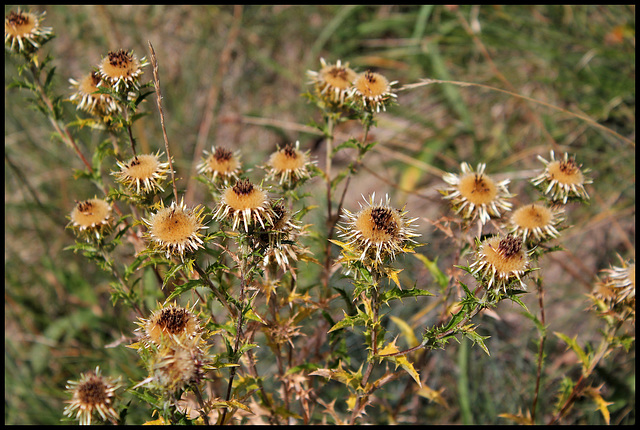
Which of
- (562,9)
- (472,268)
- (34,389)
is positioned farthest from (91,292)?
(562,9)

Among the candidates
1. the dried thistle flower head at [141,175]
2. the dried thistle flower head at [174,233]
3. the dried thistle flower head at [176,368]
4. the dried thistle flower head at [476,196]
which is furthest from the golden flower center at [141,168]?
the dried thistle flower head at [476,196]

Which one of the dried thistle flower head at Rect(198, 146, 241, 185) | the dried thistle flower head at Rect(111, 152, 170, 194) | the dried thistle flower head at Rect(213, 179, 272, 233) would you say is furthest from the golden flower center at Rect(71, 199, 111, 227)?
the dried thistle flower head at Rect(213, 179, 272, 233)

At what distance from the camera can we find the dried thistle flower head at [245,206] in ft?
4.13

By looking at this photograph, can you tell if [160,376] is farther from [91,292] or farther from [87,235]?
[91,292]

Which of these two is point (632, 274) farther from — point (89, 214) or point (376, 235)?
point (89, 214)

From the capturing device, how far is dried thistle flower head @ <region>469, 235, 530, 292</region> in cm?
133

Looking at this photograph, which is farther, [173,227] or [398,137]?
[398,137]

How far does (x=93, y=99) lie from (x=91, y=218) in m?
0.43

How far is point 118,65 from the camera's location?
4.91 feet

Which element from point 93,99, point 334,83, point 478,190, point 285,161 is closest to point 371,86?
point 334,83

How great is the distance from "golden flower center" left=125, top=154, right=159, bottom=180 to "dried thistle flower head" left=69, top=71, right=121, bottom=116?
11.1 inches

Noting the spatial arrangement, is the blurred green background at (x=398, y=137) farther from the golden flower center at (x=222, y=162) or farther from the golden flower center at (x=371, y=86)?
the golden flower center at (x=222, y=162)

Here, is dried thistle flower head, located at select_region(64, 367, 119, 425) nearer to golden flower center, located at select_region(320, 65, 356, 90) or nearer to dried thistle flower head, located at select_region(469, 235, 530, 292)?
dried thistle flower head, located at select_region(469, 235, 530, 292)

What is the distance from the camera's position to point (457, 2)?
407cm
